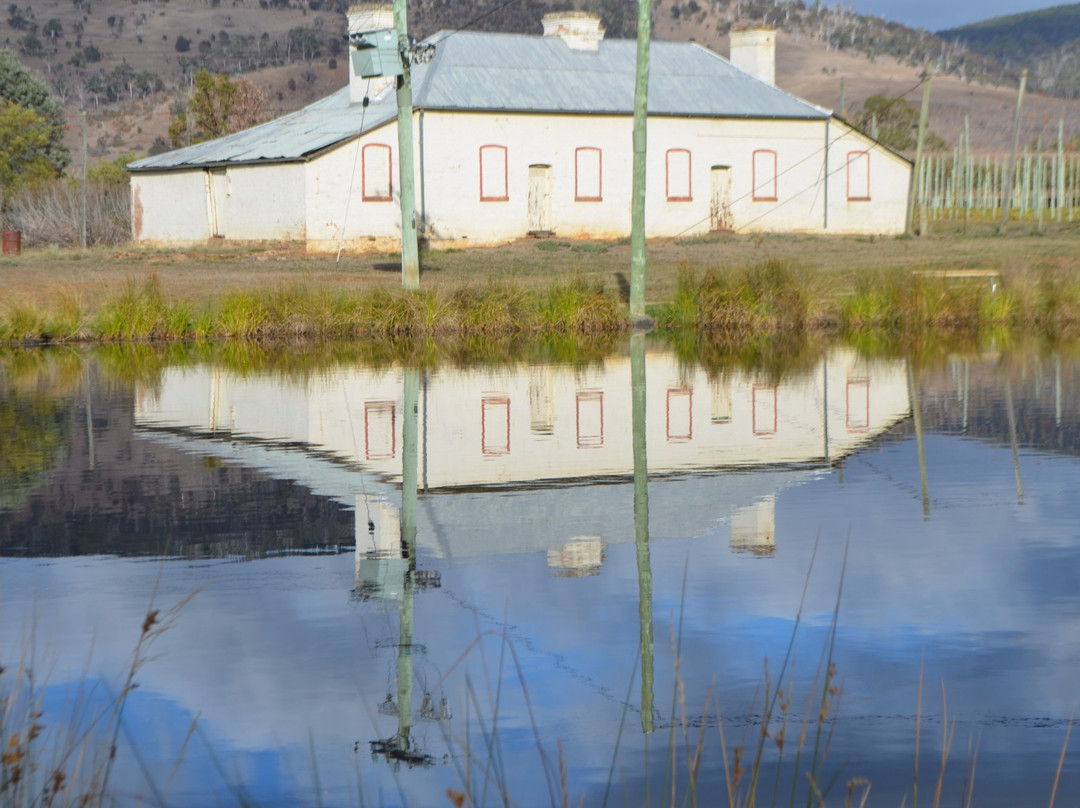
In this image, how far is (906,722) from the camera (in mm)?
5387

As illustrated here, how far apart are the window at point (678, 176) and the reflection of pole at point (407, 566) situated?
1130 inches

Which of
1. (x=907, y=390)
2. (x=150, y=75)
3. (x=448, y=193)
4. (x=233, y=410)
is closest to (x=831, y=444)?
(x=907, y=390)

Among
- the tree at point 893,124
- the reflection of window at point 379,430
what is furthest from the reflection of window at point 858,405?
the tree at point 893,124

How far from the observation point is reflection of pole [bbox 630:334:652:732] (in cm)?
534

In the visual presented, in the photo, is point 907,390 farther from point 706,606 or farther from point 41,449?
point 706,606

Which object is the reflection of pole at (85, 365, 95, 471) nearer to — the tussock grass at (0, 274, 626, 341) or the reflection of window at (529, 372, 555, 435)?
the reflection of window at (529, 372, 555, 435)

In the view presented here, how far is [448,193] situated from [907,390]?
1036 inches

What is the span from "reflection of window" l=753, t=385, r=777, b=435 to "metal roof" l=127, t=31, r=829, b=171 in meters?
24.7

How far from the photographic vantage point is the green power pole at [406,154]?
24.3 metres

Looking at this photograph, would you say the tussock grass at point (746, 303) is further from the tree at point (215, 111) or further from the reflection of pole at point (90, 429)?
the tree at point (215, 111)

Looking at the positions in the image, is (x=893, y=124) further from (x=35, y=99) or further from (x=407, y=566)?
(x=407, y=566)

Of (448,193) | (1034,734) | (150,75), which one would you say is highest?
(150,75)

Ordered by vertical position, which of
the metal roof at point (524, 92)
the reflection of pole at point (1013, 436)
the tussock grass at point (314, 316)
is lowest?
the reflection of pole at point (1013, 436)

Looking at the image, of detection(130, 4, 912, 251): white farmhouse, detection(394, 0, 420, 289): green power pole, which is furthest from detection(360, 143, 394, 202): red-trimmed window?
detection(394, 0, 420, 289): green power pole
